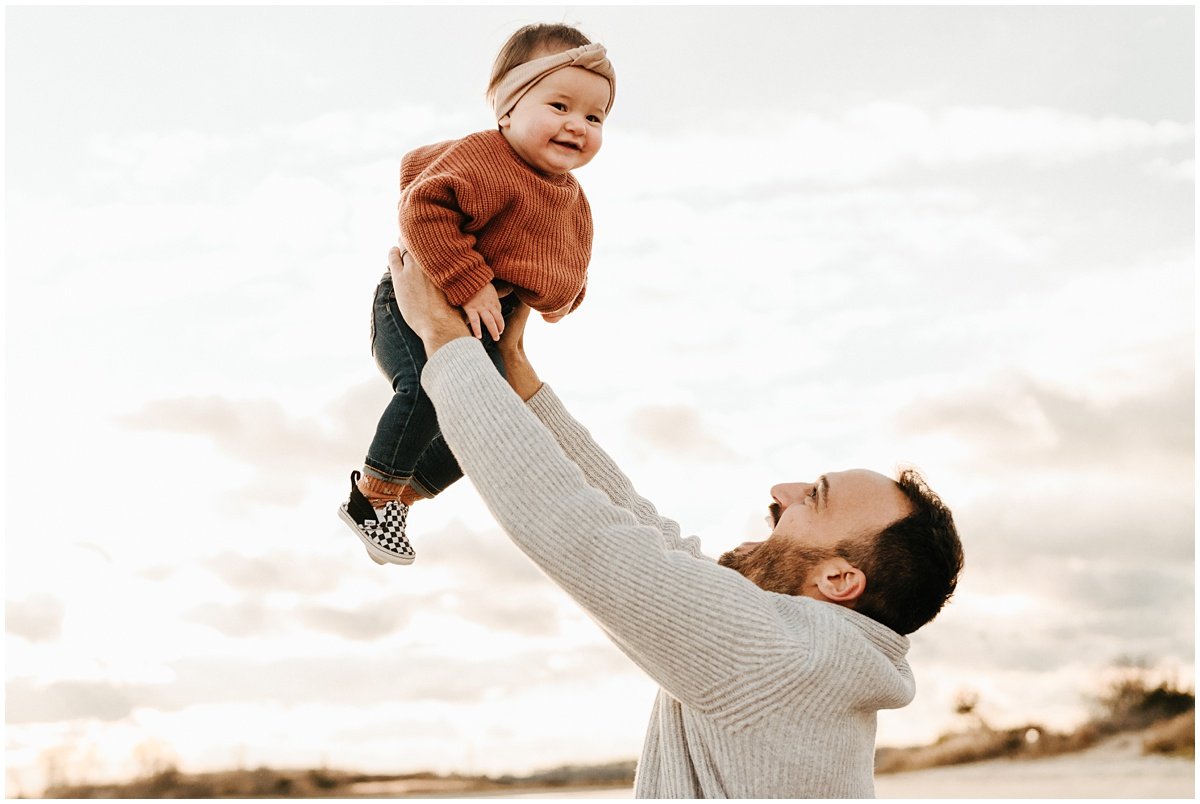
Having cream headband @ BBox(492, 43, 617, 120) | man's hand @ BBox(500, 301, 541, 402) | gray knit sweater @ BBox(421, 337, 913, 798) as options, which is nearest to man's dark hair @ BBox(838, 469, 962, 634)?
gray knit sweater @ BBox(421, 337, 913, 798)

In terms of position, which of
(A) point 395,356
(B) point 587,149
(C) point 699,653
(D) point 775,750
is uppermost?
(B) point 587,149

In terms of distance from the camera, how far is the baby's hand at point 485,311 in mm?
2688

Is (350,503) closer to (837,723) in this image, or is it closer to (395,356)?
(395,356)

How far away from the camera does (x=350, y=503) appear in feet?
9.57

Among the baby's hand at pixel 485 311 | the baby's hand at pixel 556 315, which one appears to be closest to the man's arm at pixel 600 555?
the baby's hand at pixel 485 311

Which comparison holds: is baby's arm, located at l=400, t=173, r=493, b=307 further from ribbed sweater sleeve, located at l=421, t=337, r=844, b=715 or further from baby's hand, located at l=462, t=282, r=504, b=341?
ribbed sweater sleeve, located at l=421, t=337, r=844, b=715

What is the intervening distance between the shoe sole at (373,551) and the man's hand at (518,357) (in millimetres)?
506

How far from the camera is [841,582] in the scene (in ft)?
9.57

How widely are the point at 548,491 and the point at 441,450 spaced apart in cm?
57

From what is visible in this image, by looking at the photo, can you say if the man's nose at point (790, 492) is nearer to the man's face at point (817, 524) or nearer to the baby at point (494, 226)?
the man's face at point (817, 524)

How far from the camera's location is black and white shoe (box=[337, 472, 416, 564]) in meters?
2.88

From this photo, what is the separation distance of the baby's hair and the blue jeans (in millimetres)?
541

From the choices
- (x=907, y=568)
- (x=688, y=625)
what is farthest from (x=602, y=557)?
(x=907, y=568)

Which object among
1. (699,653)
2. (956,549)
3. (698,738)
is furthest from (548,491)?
(956,549)
